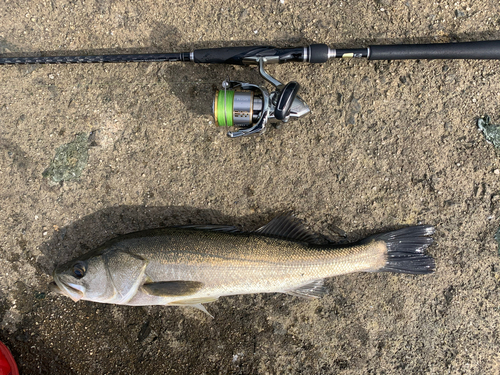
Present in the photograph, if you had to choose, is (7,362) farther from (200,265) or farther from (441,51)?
(441,51)

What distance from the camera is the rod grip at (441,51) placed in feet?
8.70

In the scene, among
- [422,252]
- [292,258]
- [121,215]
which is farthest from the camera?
[121,215]

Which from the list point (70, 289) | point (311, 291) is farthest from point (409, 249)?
point (70, 289)

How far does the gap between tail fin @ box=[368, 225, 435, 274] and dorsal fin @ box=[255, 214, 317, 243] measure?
0.61 meters

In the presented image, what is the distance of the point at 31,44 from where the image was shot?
10.2ft

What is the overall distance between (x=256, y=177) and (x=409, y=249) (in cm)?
159

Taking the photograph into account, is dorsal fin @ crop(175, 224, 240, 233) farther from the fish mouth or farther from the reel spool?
the fish mouth

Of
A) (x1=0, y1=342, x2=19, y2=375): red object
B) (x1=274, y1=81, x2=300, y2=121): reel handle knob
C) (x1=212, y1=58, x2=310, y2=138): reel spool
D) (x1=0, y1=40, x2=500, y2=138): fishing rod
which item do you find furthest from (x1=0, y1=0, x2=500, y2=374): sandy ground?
(x1=274, y1=81, x2=300, y2=121): reel handle knob

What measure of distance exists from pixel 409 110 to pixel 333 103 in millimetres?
739

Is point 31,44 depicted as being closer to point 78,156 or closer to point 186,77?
point 78,156

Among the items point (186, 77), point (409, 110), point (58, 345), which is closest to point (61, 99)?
point (186, 77)

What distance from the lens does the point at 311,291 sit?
2809 mm

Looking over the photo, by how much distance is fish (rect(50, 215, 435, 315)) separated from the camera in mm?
2562

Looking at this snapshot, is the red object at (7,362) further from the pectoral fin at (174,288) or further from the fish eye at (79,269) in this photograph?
the pectoral fin at (174,288)
